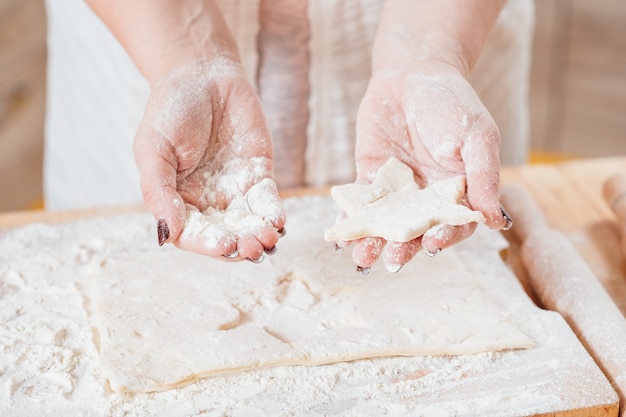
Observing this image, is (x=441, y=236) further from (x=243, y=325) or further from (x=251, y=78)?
(x=251, y=78)

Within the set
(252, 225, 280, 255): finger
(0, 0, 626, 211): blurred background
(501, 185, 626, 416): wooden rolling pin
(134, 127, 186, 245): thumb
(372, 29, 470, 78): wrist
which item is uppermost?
(372, 29, 470, 78): wrist

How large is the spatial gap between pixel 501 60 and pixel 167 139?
824mm

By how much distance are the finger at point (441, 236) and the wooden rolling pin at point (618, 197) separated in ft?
1.41

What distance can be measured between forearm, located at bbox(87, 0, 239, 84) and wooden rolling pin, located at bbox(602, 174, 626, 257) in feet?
2.37

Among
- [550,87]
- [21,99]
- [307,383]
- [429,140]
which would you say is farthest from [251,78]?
[550,87]

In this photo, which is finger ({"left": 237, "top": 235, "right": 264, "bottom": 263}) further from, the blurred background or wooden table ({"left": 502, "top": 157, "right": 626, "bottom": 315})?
the blurred background

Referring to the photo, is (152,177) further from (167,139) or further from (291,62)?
(291,62)

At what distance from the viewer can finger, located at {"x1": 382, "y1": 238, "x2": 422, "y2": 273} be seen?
1.06 meters

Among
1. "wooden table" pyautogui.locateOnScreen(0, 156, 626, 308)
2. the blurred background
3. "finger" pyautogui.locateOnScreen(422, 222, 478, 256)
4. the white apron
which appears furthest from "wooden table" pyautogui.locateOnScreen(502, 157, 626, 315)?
the blurred background

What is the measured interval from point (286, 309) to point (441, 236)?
0.86 ft

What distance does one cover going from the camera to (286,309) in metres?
1.18

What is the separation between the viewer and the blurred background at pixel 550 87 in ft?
9.91

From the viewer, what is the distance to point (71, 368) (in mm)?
1068

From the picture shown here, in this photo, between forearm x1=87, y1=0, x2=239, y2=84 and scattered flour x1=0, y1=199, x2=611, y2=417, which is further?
forearm x1=87, y1=0, x2=239, y2=84
